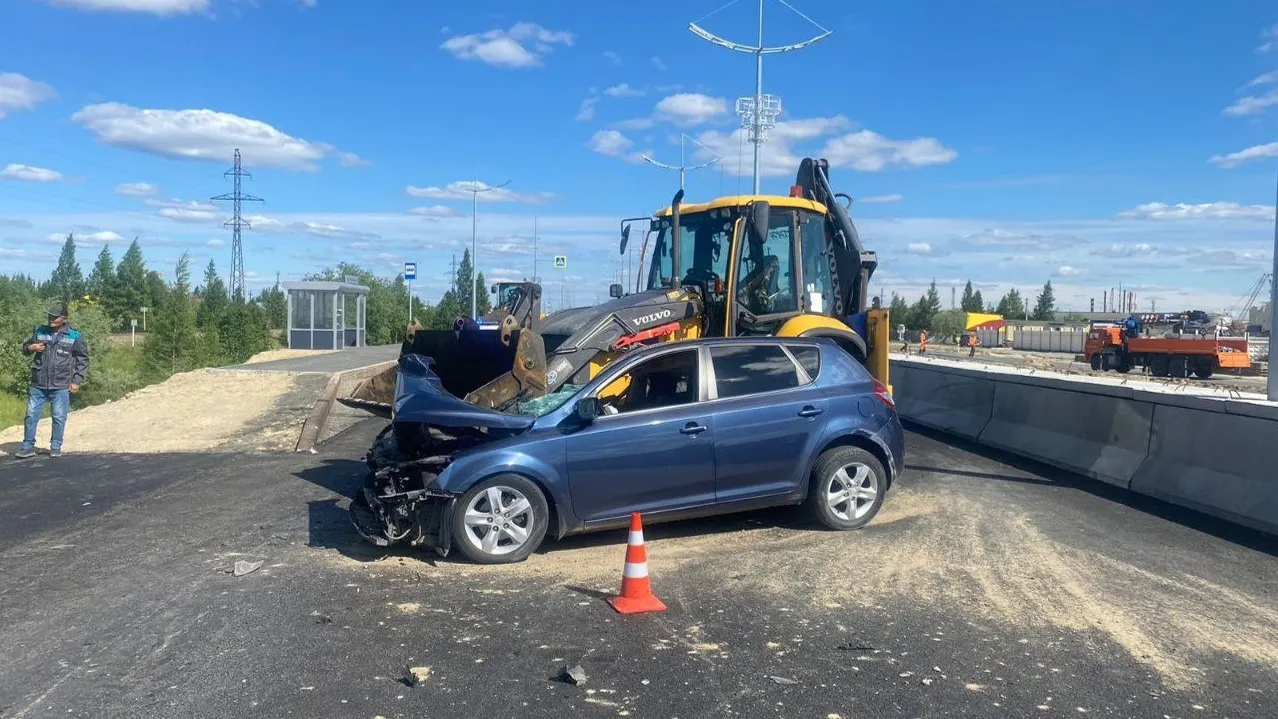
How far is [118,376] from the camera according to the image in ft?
104

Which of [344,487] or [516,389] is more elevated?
[516,389]

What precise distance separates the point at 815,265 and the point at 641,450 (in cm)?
527

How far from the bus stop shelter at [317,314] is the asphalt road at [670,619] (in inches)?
949

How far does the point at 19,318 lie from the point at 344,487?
30.0 m

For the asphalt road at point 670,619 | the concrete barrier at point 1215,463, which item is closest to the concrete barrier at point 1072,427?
the concrete barrier at point 1215,463

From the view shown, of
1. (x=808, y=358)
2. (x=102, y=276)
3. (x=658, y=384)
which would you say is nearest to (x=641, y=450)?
(x=658, y=384)

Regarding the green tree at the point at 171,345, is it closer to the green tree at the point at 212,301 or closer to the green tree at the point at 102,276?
the green tree at the point at 212,301

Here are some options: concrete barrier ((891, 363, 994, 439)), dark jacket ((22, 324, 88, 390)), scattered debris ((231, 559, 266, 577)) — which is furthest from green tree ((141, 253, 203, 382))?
scattered debris ((231, 559, 266, 577))

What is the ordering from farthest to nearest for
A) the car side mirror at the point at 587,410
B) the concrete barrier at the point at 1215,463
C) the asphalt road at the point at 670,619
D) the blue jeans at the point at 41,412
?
the blue jeans at the point at 41,412 → the concrete barrier at the point at 1215,463 → the car side mirror at the point at 587,410 → the asphalt road at the point at 670,619

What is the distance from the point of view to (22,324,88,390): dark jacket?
1148cm

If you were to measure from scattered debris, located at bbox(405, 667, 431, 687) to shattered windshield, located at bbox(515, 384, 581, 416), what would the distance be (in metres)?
2.54

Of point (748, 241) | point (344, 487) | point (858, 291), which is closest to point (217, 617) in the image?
point (344, 487)

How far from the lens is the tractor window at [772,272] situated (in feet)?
34.5

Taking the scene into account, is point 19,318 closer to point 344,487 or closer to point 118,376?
point 118,376
